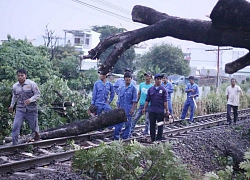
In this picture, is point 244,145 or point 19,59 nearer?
point 244,145

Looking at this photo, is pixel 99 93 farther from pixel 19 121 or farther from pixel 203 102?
pixel 203 102

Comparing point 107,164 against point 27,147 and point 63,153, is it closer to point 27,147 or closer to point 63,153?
point 63,153

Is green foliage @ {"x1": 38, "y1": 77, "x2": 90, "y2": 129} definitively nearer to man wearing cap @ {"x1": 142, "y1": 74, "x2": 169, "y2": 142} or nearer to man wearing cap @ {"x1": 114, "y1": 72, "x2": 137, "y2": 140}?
man wearing cap @ {"x1": 114, "y1": 72, "x2": 137, "y2": 140}

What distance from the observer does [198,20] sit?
4977 mm

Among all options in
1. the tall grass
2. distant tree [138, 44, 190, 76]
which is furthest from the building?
the tall grass

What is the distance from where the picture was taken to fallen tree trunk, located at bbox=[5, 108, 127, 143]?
31.2 feet

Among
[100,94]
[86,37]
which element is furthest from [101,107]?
[86,37]

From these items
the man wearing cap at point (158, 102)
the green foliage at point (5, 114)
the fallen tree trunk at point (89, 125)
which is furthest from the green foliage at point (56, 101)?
the man wearing cap at point (158, 102)

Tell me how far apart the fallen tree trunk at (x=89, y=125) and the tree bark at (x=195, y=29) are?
4.45 m

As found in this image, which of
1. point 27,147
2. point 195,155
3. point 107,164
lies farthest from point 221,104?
point 107,164

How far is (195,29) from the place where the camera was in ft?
16.2

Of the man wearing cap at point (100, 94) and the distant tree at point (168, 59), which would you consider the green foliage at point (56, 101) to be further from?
the distant tree at point (168, 59)

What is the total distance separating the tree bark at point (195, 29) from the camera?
4594mm

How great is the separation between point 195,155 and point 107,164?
371cm
